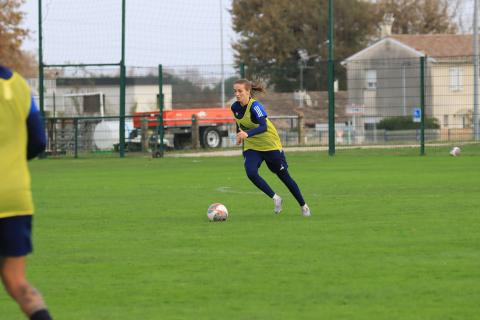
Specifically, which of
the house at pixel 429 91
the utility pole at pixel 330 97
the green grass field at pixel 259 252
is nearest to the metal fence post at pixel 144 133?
the utility pole at pixel 330 97

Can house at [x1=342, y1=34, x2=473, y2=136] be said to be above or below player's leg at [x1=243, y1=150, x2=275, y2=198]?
above

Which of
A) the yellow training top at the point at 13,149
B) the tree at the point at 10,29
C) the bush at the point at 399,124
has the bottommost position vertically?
the yellow training top at the point at 13,149

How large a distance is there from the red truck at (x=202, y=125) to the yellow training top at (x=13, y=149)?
3256 cm

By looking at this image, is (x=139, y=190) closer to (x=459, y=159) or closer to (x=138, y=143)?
(x=459, y=159)

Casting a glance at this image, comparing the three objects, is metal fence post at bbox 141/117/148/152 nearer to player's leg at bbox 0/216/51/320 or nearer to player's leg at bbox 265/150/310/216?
player's leg at bbox 265/150/310/216

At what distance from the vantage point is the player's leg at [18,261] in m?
5.85

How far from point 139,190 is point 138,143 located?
685 inches

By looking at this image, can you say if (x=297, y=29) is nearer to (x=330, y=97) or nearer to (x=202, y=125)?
(x=202, y=125)

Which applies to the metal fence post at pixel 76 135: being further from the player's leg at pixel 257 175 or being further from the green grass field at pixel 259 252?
the player's leg at pixel 257 175

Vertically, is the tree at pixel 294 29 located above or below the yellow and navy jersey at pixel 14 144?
above

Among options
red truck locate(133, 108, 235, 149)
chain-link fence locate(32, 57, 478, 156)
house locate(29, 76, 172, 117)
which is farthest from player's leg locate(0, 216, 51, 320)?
red truck locate(133, 108, 235, 149)

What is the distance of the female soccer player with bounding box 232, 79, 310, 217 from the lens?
14.4m

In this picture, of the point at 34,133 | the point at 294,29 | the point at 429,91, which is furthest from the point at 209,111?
the point at 294,29

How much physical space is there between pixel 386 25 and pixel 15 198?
82.4 meters
